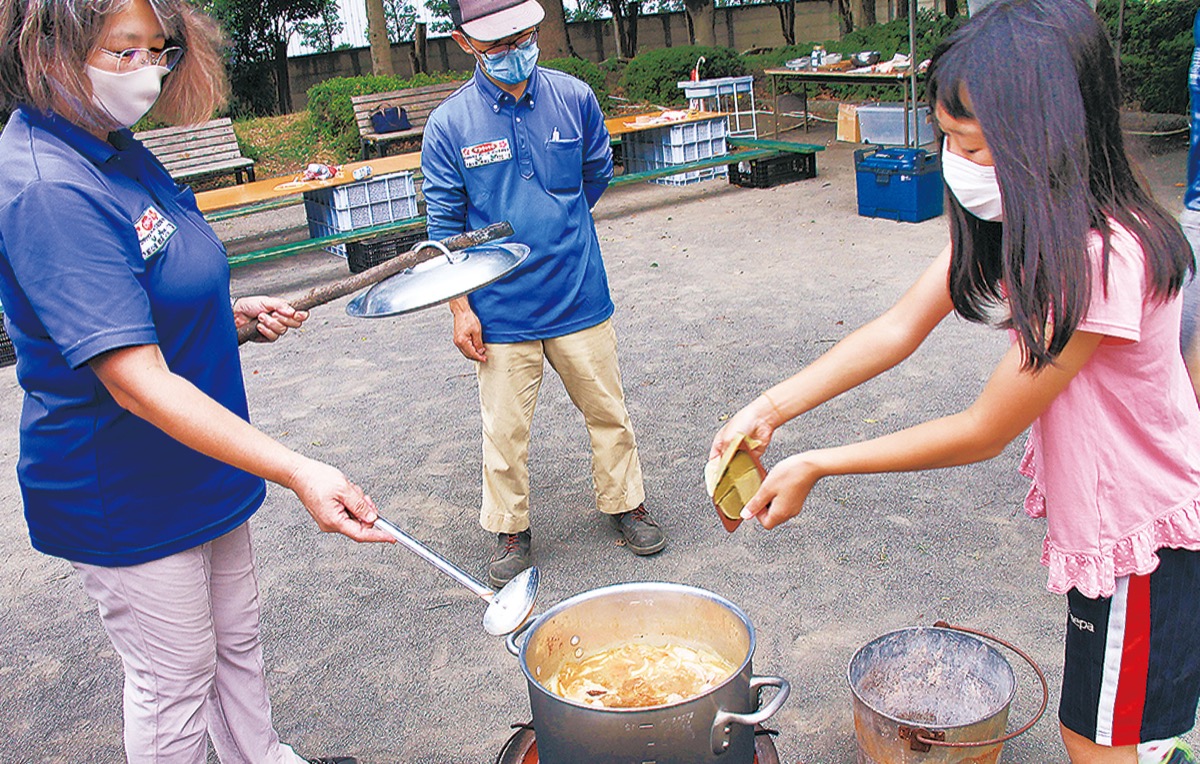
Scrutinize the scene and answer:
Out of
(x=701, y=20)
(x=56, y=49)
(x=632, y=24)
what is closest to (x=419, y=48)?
(x=632, y=24)

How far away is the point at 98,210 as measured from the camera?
1.84 meters

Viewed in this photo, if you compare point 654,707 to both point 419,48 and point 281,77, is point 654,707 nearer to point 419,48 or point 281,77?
point 281,77

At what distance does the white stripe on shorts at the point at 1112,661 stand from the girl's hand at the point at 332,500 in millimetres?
1303

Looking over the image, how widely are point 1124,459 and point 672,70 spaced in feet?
50.2

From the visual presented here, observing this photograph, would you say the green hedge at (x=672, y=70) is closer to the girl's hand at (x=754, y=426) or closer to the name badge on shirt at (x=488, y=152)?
the name badge on shirt at (x=488, y=152)

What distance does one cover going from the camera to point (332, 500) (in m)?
1.92

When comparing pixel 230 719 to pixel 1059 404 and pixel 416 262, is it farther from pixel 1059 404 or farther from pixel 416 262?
pixel 1059 404

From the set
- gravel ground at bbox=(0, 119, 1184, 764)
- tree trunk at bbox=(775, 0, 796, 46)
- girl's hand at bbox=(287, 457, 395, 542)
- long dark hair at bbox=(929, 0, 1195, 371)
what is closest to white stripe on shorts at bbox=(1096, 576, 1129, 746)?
long dark hair at bbox=(929, 0, 1195, 371)

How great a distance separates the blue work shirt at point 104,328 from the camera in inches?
70.8

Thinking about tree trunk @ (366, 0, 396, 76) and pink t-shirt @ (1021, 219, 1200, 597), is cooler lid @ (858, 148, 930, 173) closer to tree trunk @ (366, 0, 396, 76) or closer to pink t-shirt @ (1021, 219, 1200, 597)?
pink t-shirt @ (1021, 219, 1200, 597)

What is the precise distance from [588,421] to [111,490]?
2048mm

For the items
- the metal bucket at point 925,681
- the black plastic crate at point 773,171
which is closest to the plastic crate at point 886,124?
the black plastic crate at point 773,171

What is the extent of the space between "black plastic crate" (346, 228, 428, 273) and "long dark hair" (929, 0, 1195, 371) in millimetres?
7374

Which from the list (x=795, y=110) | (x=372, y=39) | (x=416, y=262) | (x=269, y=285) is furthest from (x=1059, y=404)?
(x=372, y=39)
